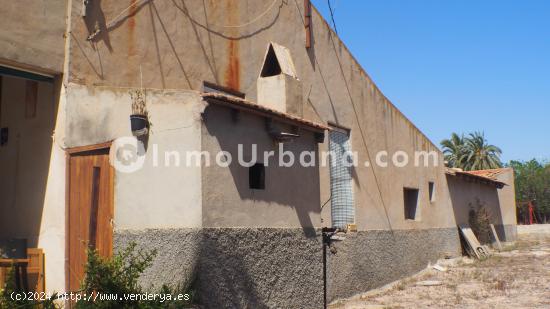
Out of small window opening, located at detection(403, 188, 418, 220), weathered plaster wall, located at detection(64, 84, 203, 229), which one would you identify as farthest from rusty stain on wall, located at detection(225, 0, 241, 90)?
small window opening, located at detection(403, 188, 418, 220)

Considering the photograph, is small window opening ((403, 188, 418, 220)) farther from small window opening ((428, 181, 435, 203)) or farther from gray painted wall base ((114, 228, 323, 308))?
gray painted wall base ((114, 228, 323, 308))

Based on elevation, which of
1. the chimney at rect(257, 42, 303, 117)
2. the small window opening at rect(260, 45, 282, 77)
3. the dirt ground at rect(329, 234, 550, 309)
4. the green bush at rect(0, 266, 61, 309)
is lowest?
the dirt ground at rect(329, 234, 550, 309)

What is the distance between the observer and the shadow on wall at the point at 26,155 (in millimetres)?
8242

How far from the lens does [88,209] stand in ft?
25.4

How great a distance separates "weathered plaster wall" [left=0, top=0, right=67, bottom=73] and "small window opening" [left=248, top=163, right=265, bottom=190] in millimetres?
3280

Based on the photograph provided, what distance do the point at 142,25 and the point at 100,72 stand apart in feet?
4.28

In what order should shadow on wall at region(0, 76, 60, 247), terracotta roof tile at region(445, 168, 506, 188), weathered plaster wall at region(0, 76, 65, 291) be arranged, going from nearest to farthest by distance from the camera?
weathered plaster wall at region(0, 76, 65, 291) → shadow on wall at region(0, 76, 60, 247) → terracotta roof tile at region(445, 168, 506, 188)

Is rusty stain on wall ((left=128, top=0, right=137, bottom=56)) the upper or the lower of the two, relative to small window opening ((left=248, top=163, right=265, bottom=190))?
upper

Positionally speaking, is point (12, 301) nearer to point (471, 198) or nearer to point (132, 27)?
point (132, 27)

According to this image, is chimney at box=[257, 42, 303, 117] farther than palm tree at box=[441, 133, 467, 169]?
No

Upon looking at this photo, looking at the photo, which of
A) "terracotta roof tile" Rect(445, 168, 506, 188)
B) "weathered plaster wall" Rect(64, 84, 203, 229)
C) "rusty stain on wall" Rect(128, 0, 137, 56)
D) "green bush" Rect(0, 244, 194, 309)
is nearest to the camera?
"green bush" Rect(0, 244, 194, 309)

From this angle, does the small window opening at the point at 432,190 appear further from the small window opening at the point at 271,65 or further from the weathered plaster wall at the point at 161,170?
the weathered plaster wall at the point at 161,170

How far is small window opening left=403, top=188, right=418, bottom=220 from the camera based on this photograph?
17266 mm

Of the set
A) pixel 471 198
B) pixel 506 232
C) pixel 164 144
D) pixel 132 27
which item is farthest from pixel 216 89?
pixel 506 232
